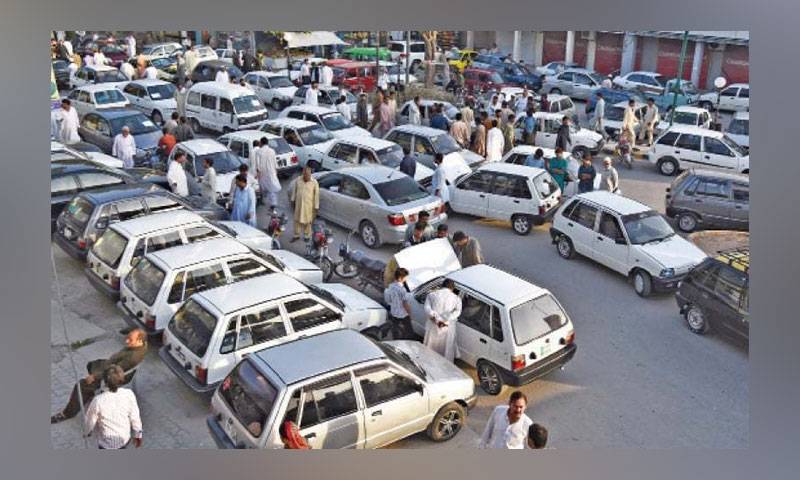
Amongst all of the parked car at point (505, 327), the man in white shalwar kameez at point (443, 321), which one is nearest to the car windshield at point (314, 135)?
the parked car at point (505, 327)

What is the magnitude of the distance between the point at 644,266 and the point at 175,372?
5.25 metres

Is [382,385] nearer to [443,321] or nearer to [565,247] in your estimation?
[443,321]

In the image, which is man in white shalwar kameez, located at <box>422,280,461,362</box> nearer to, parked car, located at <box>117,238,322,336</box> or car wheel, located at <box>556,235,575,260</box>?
parked car, located at <box>117,238,322,336</box>

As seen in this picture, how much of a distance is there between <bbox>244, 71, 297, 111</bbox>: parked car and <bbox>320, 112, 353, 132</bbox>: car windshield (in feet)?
7.50

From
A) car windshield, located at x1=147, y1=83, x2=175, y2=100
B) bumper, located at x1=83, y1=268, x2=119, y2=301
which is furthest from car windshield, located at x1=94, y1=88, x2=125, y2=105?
bumper, located at x1=83, y1=268, x2=119, y2=301

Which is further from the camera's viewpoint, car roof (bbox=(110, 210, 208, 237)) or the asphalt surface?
car roof (bbox=(110, 210, 208, 237))

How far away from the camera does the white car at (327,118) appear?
1209 cm

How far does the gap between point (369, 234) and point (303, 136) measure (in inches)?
120

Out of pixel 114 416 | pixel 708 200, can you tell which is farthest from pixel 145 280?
pixel 708 200

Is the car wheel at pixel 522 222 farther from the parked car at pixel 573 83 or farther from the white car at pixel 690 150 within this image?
the parked car at pixel 573 83

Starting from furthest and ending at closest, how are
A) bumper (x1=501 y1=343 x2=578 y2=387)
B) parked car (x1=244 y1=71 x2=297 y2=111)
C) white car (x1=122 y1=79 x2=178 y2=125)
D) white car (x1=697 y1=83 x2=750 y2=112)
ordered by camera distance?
1. white car (x1=122 y1=79 x2=178 y2=125)
2. parked car (x1=244 y1=71 x2=297 y2=111)
3. white car (x1=697 y1=83 x2=750 y2=112)
4. bumper (x1=501 y1=343 x2=578 y2=387)

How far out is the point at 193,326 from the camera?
741 cm

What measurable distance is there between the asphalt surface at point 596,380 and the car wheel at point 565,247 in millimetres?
446

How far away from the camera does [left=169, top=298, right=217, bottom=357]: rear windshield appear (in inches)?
286
